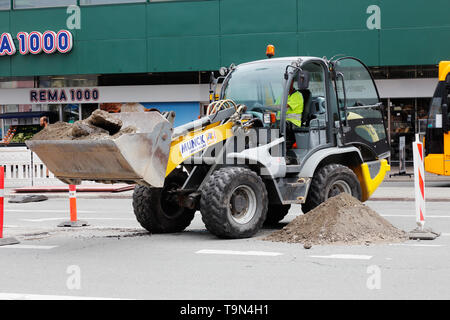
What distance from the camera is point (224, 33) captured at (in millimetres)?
26922

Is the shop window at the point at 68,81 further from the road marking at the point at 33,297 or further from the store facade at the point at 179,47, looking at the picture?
the road marking at the point at 33,297

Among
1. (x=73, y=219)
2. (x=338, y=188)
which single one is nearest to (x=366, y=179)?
(x=338, y=188)

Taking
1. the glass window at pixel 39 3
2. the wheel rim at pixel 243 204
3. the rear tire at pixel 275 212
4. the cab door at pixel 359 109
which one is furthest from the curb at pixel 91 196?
the glass window at pixel 39 3

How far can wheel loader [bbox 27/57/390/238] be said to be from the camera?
8.99 m

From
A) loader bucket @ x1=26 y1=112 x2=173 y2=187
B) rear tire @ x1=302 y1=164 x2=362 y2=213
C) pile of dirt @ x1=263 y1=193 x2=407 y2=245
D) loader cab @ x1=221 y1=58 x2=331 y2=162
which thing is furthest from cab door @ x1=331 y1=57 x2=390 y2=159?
loader bucket @ x1=26 y1=112 x2=173 y2=187

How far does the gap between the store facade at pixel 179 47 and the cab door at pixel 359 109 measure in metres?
13.7

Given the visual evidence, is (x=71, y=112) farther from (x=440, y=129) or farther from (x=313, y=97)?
(x=313, y=97)

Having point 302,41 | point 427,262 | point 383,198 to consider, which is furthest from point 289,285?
point 302,41

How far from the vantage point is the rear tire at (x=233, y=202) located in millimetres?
9609

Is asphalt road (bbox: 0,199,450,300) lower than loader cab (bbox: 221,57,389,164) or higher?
lower

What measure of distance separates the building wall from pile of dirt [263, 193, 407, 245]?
16567 millimetres

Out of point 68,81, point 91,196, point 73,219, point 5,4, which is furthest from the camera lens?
point 68,81

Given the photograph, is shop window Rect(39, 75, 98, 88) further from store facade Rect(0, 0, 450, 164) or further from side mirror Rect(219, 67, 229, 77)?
side mirror Rect(219, 67, 229, 77)

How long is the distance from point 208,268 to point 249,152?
2.75m
